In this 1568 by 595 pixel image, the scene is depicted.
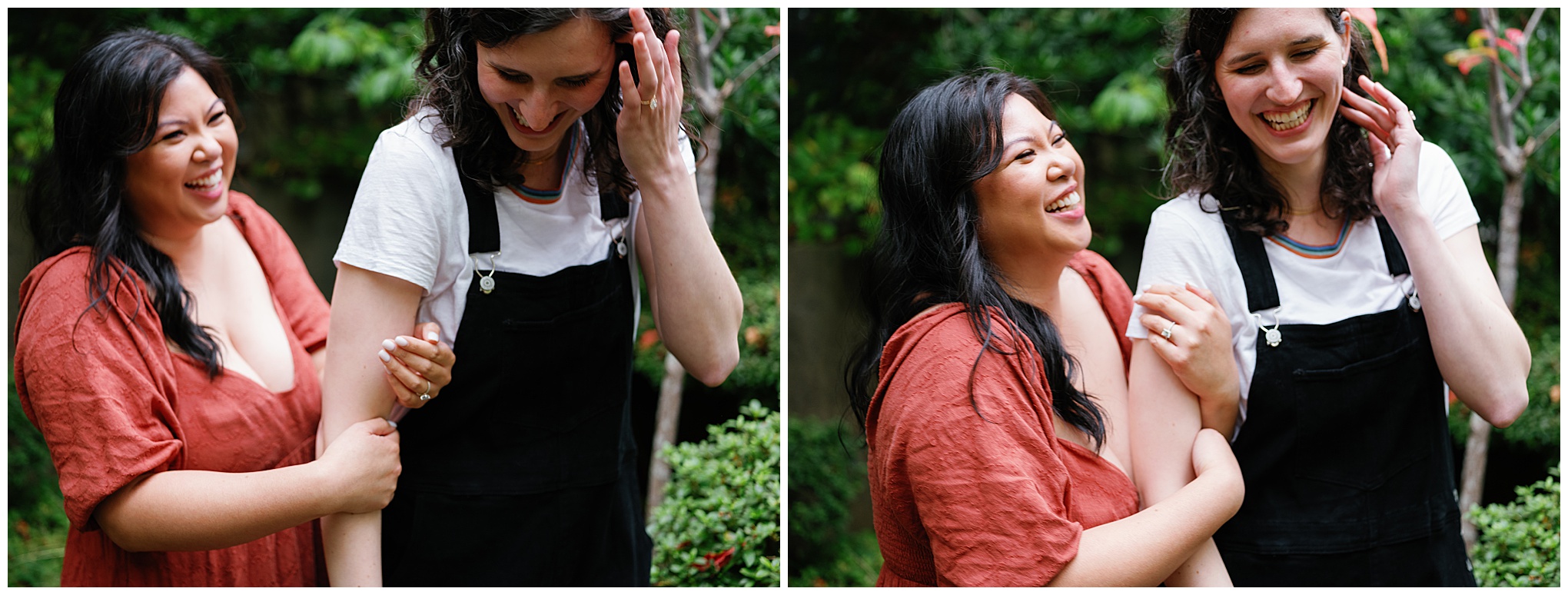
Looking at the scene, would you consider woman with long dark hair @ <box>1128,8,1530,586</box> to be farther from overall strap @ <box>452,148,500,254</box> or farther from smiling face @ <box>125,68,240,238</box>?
smiling face @ <box>125,68,240,238</box>

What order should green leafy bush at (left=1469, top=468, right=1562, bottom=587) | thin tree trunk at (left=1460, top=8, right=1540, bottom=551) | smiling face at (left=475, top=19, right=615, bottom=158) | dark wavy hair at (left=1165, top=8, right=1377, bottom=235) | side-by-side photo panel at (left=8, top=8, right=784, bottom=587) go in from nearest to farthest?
1. smiling face at (left=475, top=19, right=615, bottom=158)
2. side-by-side photo panel at (left=8, top=8, right=784, bottom=587)
3. dark wavy hair at (left=1165, top=8, right=1377, bottom=235)
4. green leafy bush at (left=1469, top=468, right=1562, bottom=587)
5. thin tree trunk at (left=1460, top=8, right=1540, bottom=551)

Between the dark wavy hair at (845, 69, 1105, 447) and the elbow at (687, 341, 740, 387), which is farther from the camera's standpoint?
the elbow at (687, 341, 740, 387)


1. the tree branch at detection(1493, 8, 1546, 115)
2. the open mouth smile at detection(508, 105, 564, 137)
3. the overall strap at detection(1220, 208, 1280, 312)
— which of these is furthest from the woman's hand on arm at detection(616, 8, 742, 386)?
the tree branch at detection(1493, 8, 1546, 115)

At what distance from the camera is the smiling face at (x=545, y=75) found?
1.94 metres

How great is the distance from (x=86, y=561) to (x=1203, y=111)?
2.58 meters

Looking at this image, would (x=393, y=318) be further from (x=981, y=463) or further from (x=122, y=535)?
(x=981, y=463)

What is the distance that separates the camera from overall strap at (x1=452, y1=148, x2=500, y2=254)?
2098 millimetres

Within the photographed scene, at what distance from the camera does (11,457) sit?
423 cm

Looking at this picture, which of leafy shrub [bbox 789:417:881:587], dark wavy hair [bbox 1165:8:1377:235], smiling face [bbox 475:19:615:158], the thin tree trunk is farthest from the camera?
leafy shrub [bbox 789:417:881:587]

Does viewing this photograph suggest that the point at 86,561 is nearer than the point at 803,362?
Yes

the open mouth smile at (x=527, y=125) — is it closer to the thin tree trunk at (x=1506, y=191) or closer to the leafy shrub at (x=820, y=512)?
the leafy shrub at (x=820, y=512)

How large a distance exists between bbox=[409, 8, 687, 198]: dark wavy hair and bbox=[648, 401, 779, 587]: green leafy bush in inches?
42.8

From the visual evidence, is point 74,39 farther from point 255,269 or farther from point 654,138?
point 654,138

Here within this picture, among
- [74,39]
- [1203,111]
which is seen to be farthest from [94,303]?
[74,39]
